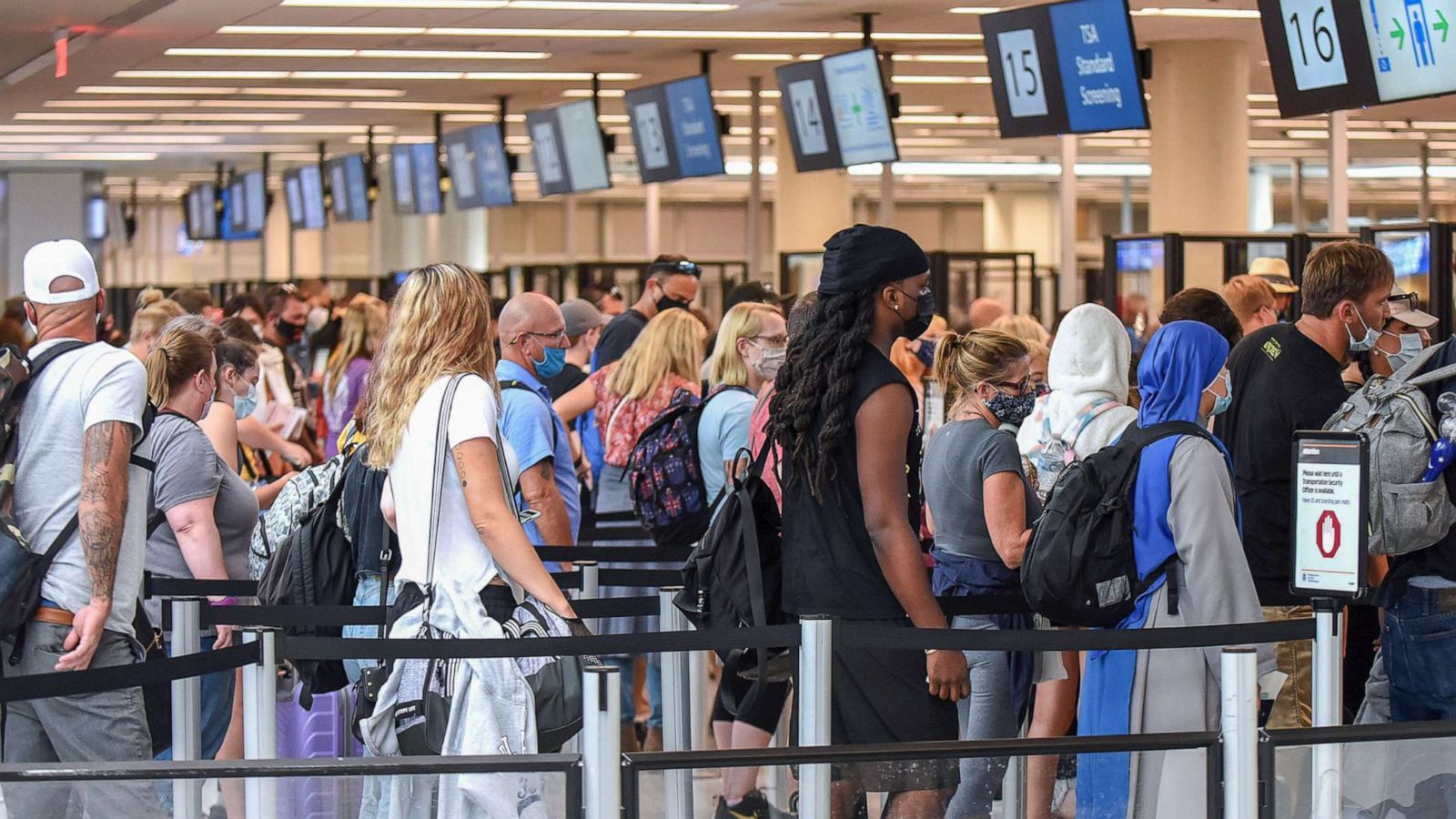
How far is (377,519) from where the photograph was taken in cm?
409

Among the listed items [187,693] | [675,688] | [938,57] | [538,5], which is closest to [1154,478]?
[675,688]

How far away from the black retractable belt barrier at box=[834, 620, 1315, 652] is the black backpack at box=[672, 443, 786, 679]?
0.84 feet

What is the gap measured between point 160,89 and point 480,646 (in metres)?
14.4

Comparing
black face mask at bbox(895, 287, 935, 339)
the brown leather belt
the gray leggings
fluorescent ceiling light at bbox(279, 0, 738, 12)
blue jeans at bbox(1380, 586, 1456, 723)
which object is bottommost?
the gray leggings

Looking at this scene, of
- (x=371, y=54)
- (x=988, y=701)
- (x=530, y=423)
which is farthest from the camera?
(x=371, y=54)

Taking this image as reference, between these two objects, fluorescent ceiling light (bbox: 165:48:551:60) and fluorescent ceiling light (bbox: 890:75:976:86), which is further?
fluorescent ceiling light (bbox: 890:75:976:86)

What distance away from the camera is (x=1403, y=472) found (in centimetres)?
408

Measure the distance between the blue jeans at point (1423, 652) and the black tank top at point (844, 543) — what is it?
4.26 feet

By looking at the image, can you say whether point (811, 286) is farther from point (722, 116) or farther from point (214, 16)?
point (214, 16)

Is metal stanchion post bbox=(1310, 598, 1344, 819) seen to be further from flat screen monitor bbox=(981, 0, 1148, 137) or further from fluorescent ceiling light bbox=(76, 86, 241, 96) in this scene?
fluorescent ceiling light bbox=(76, 86, 241, 96)

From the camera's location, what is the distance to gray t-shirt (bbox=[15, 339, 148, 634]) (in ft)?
12.4

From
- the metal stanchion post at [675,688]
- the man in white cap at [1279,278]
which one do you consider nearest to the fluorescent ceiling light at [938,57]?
the man in white cap at [1279,278]

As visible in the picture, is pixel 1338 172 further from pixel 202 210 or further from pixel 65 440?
pixel 202 210

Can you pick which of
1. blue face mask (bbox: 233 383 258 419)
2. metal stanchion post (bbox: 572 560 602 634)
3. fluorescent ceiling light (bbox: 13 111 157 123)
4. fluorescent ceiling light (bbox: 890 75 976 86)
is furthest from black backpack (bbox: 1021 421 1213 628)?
fluorescent ceiling light (bbox: 13 111 157 123)
